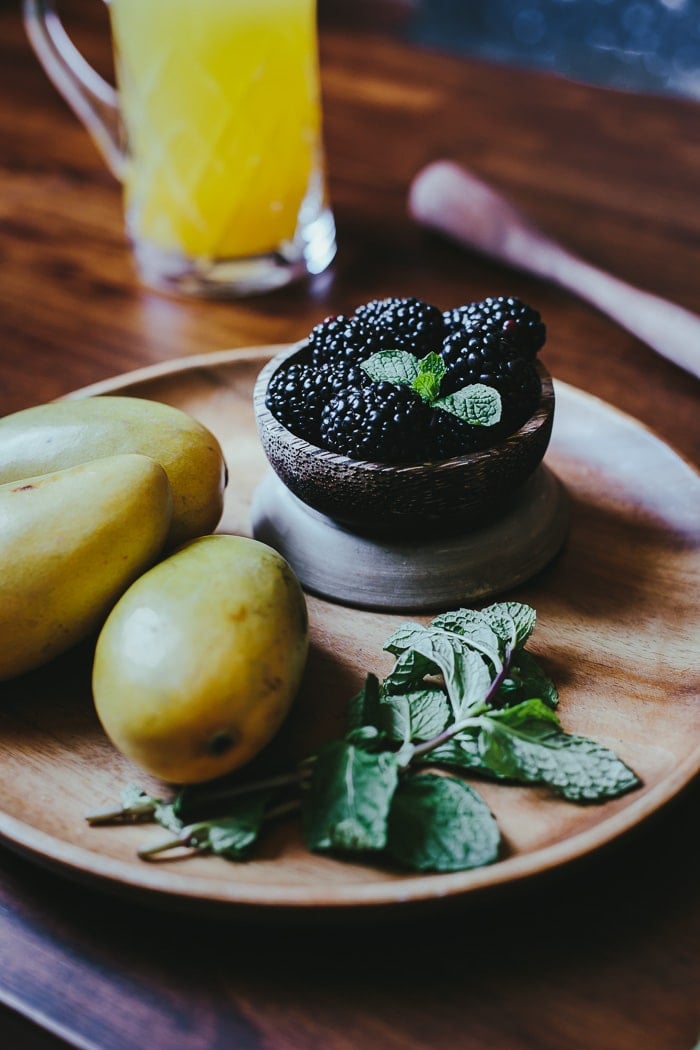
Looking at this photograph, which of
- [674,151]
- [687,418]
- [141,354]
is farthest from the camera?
[674,151]

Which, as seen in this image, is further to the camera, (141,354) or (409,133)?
(409,133)

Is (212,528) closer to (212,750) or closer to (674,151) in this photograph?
(212,750)

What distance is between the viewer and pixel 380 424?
69 centimetres

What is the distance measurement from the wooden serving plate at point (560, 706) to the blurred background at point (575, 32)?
150cm

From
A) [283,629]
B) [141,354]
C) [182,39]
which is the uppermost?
[182,39]

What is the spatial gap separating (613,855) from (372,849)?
0.45 feet

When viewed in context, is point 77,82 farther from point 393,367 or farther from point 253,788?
point 253,788

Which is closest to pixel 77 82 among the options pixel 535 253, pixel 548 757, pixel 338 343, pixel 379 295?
pixel 379 295

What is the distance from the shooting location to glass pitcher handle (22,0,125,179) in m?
1.27

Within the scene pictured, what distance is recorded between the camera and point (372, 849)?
54 cm

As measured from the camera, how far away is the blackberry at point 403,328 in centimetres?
78

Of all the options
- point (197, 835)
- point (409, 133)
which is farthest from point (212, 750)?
point (409, 133)

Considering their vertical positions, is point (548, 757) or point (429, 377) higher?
point (429, 377)

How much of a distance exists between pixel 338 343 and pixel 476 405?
0.13 meters
